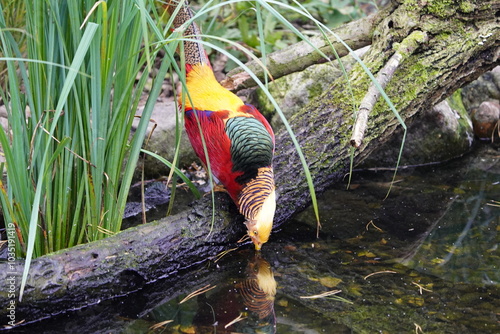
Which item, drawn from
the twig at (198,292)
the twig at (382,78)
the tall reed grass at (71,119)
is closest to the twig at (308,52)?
the twig at (382,78)

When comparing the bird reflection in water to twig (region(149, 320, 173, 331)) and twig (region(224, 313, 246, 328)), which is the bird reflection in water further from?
twig (region(149, 320, 173, 331))

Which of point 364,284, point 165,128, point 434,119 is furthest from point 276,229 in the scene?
point 434,119

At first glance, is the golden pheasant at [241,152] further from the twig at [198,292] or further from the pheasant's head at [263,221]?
the twig at [198,292]

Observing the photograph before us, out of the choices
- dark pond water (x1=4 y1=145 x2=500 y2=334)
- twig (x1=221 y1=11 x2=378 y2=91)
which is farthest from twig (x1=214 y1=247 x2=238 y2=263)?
twig (x1=221 y1=11 x2=378 y2=91)

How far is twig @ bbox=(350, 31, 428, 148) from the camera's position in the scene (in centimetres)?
242

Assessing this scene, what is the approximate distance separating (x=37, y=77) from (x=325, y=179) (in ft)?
5.39

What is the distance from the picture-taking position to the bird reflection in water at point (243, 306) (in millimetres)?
2471

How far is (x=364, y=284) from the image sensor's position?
2.84 meters

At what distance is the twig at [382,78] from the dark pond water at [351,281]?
2.48ft

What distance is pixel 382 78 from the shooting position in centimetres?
300

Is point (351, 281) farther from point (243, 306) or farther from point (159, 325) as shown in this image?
point (159, 325)

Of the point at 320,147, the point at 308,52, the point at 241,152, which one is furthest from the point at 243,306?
the point at 308,52

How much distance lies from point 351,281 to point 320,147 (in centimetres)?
79

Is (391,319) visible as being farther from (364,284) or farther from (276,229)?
(276,229)
